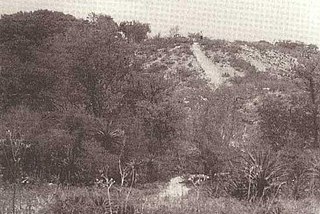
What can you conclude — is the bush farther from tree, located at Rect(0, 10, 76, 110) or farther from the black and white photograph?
tree, located at Rect(0, 10, 76, 110)

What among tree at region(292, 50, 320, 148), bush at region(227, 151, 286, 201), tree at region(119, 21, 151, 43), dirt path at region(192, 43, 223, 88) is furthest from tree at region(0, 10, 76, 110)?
tree at region(119, 21, 151, 43)

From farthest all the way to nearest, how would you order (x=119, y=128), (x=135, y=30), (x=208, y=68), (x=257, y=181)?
(x=135, y=30), (x=208, y=68), (x=119, y=128), (x=257, y=181)

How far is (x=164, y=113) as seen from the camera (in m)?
23.9

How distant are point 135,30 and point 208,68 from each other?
1168cm

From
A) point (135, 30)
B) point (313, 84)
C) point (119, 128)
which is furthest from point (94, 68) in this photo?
point (135, 30)

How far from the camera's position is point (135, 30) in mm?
53719

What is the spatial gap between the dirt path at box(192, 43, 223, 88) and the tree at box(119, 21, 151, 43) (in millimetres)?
6504

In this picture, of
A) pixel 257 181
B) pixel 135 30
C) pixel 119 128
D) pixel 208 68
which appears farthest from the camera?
pixel 135 30

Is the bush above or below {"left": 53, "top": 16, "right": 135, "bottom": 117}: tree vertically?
below

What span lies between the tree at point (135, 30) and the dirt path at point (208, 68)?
6.50 metres

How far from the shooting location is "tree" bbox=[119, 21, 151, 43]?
52.1m

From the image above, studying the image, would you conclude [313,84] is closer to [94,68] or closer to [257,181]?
[94,68]

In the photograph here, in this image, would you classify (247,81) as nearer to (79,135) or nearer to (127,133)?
(127,133)

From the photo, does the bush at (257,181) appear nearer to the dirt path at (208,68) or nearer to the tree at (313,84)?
the tree at (313,84)
